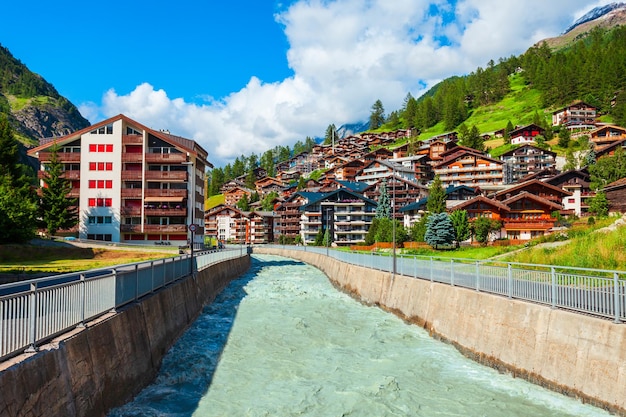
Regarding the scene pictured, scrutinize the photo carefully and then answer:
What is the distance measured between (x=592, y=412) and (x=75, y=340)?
11.4 m

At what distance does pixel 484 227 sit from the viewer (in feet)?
230

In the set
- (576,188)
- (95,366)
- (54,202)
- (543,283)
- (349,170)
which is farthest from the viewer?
(349,170)

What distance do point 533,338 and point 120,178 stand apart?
61554mm

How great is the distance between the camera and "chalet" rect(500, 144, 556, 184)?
128500 mm

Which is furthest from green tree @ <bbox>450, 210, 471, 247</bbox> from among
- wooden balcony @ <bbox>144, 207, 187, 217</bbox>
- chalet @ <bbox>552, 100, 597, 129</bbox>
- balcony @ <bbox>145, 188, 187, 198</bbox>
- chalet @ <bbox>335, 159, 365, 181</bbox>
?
chalet @ <bbox>552, 100, 597, 129</bbox>

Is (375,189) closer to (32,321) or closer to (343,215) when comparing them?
(343,215)

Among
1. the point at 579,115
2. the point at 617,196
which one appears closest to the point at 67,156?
the point at 617,196

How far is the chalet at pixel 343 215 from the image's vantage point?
110 meters

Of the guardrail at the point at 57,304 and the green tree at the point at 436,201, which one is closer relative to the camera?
the guardrail at the point at 57,304

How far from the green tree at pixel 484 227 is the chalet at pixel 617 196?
59.0ft

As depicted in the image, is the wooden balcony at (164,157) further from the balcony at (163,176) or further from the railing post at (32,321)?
the railing post at (32,321)

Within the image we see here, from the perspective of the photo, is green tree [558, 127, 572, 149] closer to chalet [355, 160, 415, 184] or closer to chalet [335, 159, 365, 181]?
chalet [355, 160, 415, 184]

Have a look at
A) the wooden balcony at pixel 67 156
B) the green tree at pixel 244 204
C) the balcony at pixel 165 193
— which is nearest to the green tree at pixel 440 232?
the balcony at pixel 165 193

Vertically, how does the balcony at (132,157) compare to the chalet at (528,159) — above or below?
below
